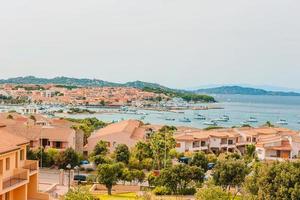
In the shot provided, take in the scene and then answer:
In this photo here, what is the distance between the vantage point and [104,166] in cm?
3747

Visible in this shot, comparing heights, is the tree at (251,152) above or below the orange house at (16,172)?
below

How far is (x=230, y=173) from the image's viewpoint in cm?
3728

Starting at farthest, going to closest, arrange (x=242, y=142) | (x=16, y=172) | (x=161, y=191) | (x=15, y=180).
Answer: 1. (x=242, y=142)
2. (x=161, y=191)
3. (x=16, y=172)
4. (x=15, y=180)

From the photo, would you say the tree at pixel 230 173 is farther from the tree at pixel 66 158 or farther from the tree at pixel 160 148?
the tree at pixel 66 158

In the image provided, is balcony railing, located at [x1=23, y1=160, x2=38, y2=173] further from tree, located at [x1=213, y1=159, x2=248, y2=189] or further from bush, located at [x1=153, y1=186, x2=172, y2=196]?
tree, located at [x1=213, y1=159, x2=248, y2=189]

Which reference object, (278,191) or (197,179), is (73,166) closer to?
(197,179)

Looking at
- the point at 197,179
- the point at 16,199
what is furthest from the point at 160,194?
the point at 16,199

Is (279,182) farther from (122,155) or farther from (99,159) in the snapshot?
(99,159)

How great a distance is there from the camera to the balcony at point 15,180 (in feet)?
67.5

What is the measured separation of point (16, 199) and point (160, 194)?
15594 mm

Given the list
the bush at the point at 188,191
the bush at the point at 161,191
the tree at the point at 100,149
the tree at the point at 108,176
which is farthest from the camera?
the tree at the point at 100,149

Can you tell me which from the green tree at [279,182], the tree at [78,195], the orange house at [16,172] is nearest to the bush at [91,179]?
the orange house at [16,172]

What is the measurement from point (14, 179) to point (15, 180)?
0.07 m

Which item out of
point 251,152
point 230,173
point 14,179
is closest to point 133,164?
point 230,173
